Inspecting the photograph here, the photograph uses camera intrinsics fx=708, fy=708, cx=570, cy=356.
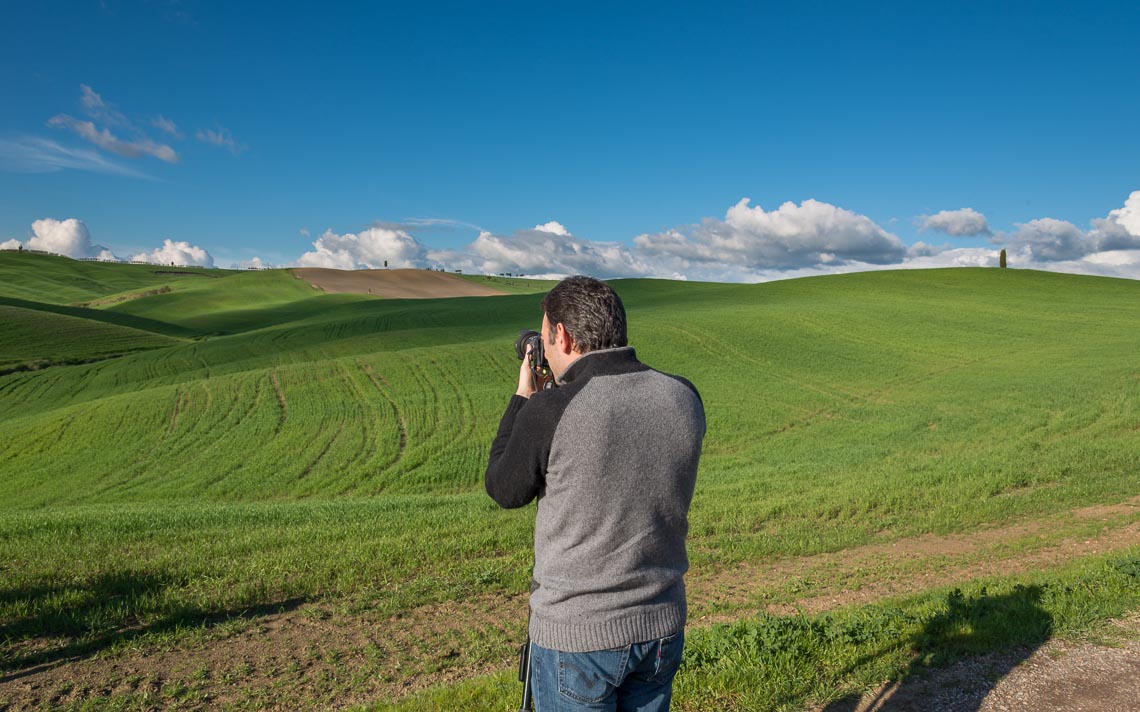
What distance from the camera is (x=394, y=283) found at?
103 metres

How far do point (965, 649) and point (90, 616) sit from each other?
6.59 meters

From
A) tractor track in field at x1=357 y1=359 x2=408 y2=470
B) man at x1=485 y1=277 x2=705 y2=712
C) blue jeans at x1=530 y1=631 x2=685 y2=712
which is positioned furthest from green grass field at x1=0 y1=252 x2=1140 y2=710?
man at x1=485 y1=277 x2=705 y2=712

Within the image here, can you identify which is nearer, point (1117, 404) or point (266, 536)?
point (266, 536)

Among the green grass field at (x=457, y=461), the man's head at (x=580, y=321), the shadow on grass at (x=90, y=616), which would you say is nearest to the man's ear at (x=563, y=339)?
the man's head at (x=580, y=321)

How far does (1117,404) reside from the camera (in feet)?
73.3

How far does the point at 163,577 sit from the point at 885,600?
6.78 meters

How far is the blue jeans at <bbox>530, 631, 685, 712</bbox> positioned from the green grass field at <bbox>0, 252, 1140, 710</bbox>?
177 cm

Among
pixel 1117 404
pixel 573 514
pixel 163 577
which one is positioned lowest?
pixel 1117 404

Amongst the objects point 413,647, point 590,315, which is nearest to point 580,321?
point 590,315

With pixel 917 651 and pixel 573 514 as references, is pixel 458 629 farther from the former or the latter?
pixel 573 514

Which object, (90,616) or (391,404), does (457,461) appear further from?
(90,616)

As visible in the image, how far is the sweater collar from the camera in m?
2.25

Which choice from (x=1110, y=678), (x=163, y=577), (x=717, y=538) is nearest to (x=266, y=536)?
(x=163, y=577)

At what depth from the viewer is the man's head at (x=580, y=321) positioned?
7.71 feet
